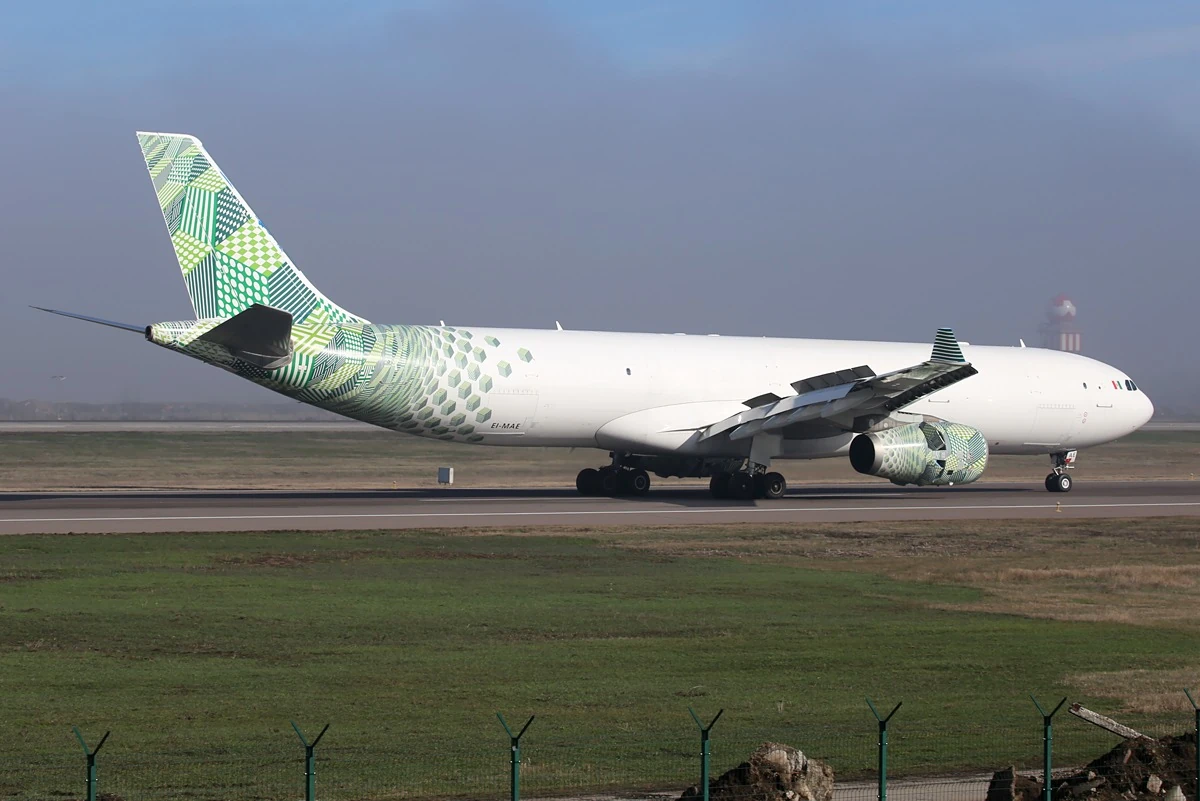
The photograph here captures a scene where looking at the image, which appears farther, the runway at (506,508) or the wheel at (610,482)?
the wheel at (610,482)

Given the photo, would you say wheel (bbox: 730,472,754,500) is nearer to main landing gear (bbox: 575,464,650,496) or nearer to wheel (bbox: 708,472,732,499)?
wheel (bbox: 708,472,732,499)

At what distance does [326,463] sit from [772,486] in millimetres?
29080

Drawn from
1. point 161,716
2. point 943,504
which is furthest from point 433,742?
point 943,504

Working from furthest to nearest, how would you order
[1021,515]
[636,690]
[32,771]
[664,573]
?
[1021,515], [664,573], [636,690], [32,771]

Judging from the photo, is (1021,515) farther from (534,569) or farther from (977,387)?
(534,569)

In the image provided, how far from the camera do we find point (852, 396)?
35.5m

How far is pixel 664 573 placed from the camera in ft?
77.4

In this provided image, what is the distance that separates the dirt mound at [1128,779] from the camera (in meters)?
9.98

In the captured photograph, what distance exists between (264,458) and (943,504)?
3547cm

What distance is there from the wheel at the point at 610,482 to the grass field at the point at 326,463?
6.23 metres

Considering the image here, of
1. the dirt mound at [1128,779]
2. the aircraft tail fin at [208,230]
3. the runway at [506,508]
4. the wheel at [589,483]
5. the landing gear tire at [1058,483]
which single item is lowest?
the dirt mound at [1128,779]

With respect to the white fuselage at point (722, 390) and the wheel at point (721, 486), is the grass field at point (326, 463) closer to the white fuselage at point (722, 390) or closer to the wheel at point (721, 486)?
the wheel at point (721, 486)

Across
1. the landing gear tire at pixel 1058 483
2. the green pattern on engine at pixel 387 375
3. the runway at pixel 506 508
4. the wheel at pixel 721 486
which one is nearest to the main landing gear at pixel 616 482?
the runway at pixel 506 508

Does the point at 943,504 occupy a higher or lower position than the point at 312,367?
lower
